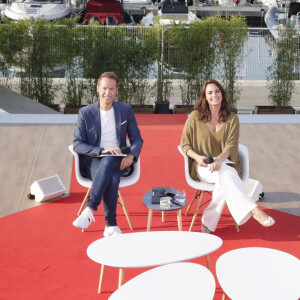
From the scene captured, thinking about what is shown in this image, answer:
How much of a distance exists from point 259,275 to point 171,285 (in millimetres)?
482

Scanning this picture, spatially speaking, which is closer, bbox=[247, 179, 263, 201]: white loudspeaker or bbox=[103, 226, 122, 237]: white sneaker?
bbox=[103, 226, 122, 237]: white sneaker

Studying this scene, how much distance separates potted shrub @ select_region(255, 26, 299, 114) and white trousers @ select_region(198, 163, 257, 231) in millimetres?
4560

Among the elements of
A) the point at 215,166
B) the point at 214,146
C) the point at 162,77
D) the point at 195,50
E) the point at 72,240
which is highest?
the point at 195,50

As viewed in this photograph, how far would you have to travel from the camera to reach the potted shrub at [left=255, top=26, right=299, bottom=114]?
29.4 feet

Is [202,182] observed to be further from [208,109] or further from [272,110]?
[272,110]

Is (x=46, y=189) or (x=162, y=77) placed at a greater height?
(x=162, y=77)

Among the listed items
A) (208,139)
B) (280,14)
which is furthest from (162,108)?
(280,14)

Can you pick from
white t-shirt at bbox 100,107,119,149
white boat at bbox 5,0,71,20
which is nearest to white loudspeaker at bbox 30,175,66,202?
white t-shirt at bbox 100,107,119,149

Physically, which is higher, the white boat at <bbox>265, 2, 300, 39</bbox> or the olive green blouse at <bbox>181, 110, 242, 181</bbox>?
the white boat at <bbox>265, 2, 300, 39</bbox>

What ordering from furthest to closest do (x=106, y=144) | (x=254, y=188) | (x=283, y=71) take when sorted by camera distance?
1. (x=283, y=71)
2. (x=254, y=188)
3. (x=106, y=144)

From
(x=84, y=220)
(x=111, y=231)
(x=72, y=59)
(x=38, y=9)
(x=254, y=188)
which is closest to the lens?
(x=84, y=220)

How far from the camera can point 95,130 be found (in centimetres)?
496

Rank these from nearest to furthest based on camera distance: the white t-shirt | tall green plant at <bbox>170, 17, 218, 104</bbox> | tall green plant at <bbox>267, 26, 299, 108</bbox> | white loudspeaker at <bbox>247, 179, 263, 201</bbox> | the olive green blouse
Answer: the olive green blouse → the white t-shirt → white loudspeaker at <bbox>247, 179, 263, 201</bbox> → tall green plant at <bbox>170, 17, 218, 104</bbox> → tall green plant at <bbox>267, 26, 299, 108</bbox>

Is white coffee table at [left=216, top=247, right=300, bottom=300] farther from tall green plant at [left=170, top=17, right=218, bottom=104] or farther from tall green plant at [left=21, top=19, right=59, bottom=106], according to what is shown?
tall green plant at [left=21, top=19, right=59, bottom=106]
